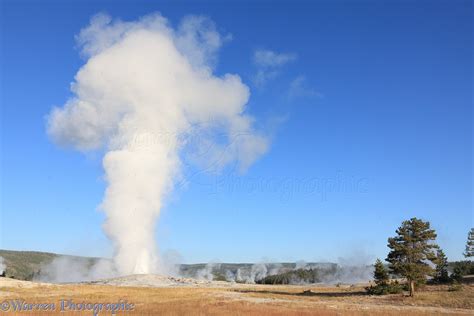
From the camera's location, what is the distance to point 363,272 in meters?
168

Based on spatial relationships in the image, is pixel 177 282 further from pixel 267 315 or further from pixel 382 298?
pixel 267 315

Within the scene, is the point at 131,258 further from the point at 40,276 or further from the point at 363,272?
the point at 363,272

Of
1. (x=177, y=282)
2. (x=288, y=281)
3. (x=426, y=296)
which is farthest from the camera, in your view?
(x=288, y=281)

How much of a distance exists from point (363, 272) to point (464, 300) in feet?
417

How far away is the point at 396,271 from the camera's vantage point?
54250 mm

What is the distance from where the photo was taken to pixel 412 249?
5478 cm

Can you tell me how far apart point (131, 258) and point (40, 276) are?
39.1 metres

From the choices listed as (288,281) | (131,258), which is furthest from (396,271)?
(288,281)

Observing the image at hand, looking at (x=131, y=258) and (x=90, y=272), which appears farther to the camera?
(x=90, y=272)

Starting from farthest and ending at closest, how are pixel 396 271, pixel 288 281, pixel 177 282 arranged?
pixel 288 281 < pixel 177 282 < pixel 396 271

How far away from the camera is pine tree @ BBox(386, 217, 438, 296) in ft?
178

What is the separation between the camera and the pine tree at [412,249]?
54.1m

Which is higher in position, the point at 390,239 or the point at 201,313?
the point at 390,239

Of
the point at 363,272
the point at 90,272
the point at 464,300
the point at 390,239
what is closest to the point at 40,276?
the point at 90,272
